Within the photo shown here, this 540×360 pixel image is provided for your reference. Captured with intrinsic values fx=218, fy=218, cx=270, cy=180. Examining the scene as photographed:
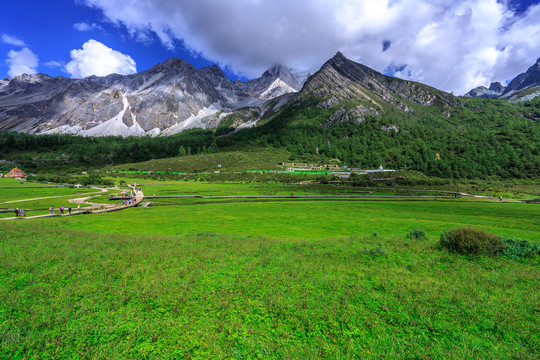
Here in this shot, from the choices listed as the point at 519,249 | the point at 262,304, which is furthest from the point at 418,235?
the point at 262,304

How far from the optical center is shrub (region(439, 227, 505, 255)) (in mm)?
13430

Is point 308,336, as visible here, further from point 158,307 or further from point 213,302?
point 158,307

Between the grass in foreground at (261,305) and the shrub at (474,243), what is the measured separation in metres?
0.82

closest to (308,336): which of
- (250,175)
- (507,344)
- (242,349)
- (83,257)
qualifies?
(242,349)

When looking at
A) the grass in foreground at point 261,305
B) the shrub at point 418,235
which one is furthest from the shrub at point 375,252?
the shrub at point 418,235

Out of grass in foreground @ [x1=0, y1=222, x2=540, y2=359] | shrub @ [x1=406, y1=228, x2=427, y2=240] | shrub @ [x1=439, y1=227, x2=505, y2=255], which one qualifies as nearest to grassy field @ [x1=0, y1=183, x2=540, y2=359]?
grass in foreground @ [x1=0, y1=222, x2=540, y2=359]

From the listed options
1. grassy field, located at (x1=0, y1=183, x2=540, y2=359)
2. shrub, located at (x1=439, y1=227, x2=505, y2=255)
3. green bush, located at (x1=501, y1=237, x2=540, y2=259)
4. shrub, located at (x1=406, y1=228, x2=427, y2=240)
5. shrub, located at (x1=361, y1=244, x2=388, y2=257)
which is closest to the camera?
grassy field, located at (x1=0, y1=183, x2=540, y2=359)

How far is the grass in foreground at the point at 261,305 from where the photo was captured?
621 cm

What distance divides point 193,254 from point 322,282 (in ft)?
26.1

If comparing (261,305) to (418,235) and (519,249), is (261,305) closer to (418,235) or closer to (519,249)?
(418,235)

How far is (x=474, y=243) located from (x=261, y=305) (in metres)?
14.1

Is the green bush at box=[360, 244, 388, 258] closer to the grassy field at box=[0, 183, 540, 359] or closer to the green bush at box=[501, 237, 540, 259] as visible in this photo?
the grassy field at box=[0, 183, 540, 359]

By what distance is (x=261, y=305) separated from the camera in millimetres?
8211

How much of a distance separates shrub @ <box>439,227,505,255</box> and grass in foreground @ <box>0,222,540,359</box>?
2.69 ft
